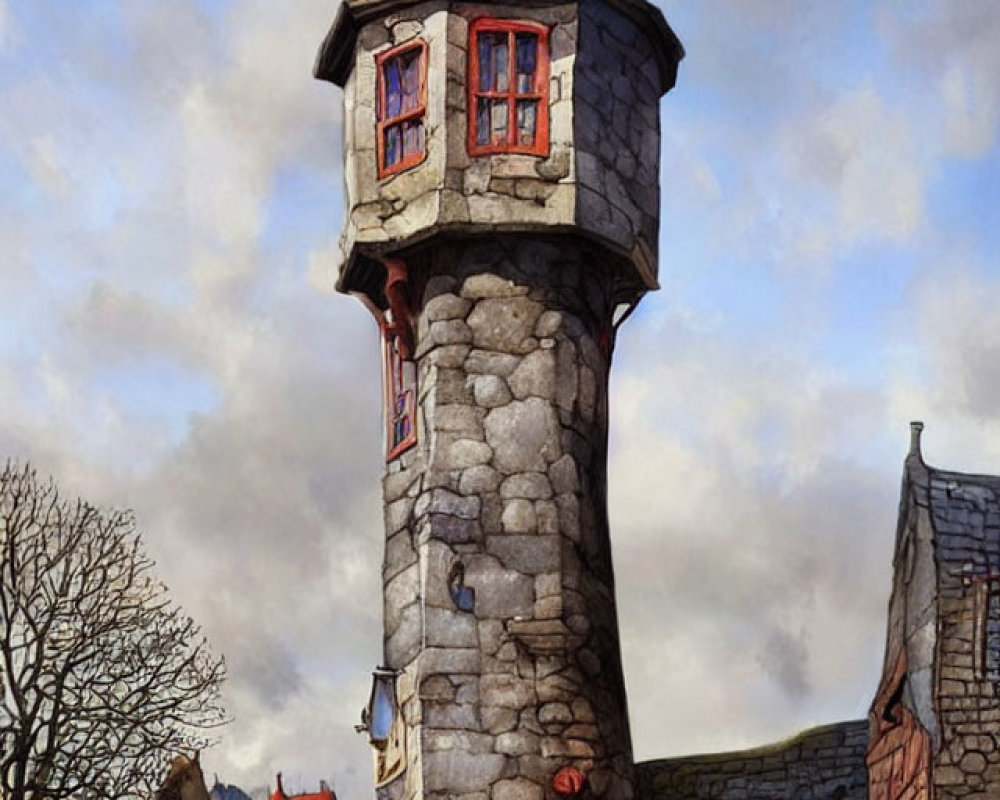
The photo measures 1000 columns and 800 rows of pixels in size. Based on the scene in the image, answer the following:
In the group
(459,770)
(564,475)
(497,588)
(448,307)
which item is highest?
(448,307)

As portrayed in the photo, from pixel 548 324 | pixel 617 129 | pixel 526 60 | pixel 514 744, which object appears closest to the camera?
pixel 514 744

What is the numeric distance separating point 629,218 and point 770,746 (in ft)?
20.7

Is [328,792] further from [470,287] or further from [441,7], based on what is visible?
[441,7]

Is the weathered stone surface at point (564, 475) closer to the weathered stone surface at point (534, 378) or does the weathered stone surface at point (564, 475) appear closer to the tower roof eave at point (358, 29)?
the weathered stone surface at point (534, 378)

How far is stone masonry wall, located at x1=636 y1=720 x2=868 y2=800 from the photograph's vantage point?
89.7ft

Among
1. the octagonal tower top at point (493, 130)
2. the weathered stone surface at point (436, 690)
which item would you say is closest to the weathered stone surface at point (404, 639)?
the weathered stone surface at point (436, 690)

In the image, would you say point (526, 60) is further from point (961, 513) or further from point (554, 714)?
point (554, 714)

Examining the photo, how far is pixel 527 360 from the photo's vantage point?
24953 mm

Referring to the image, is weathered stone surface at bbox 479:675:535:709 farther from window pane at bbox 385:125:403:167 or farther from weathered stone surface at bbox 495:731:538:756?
window pane at bbox 385:125:403:167

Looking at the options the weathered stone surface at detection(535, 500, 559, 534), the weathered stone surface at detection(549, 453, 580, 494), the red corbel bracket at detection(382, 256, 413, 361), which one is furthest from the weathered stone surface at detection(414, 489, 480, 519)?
the red corbel bracket at detection(382, 256, 413, 361)

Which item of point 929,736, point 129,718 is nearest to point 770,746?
point 929,736

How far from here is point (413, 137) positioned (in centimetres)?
2566

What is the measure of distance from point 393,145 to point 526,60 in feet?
5.39

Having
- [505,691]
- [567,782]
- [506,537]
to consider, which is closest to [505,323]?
[506,537]
